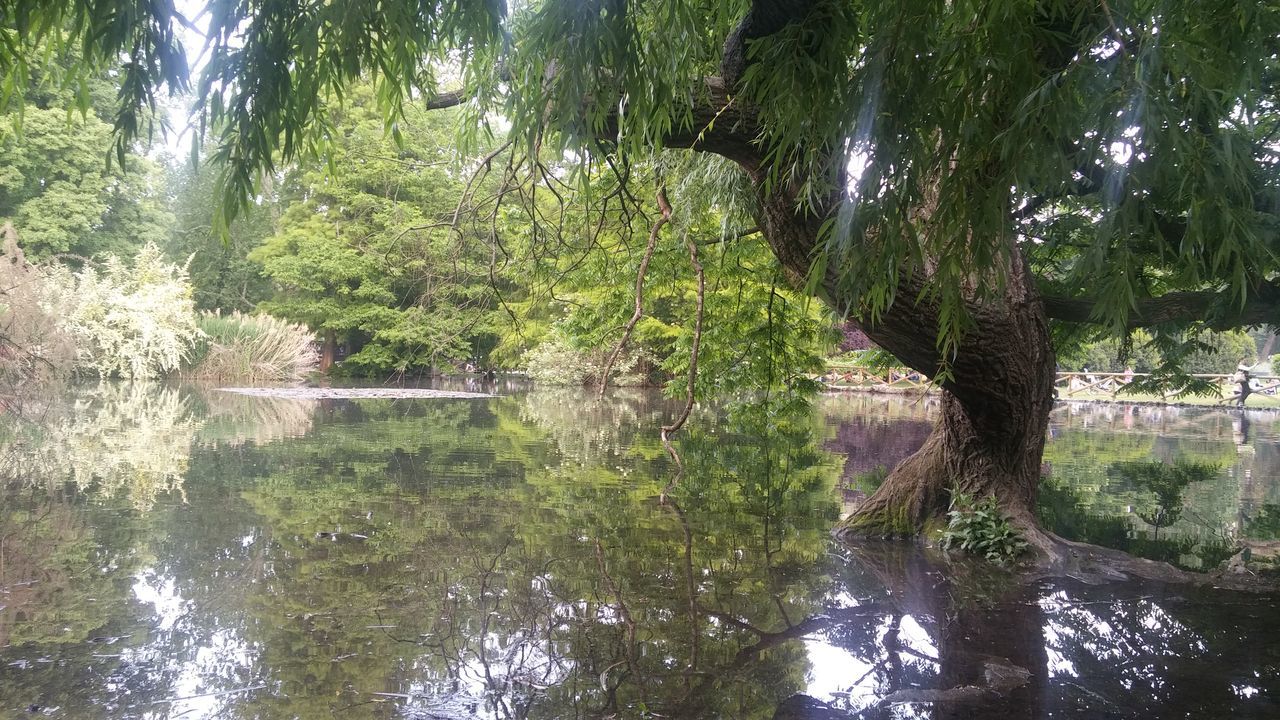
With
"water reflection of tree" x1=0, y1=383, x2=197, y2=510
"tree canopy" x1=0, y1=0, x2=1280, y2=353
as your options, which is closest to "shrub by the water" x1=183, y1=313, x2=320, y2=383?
"water reflection of tree" x1=0, y1=383, x2=197, y2=510

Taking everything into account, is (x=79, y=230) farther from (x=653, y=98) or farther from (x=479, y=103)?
(x=653, y=98)

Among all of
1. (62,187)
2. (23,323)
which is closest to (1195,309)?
(23,323)

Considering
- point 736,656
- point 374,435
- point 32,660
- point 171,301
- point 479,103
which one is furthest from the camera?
point 171,301

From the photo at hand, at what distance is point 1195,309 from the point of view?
5719 mm

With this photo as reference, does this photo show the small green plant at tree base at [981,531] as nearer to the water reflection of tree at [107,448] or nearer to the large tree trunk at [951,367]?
the large tree trunk at [951,367]

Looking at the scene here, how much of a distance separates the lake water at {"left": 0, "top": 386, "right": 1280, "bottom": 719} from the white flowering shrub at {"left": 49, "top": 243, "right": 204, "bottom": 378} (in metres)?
12.4

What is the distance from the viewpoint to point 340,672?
11.4ft

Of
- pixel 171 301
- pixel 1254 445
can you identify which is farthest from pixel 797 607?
pixel 171 301

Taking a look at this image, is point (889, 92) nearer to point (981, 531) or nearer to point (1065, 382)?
point (981, 531)

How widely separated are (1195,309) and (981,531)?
2080 millimetres

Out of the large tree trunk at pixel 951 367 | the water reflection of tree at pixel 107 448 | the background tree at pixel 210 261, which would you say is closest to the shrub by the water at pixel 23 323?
the water reflection of tree at pixel 107 448

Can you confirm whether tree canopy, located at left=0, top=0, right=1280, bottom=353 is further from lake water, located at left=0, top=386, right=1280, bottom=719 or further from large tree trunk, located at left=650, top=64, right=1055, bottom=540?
lake water, located at left=0, top=386, right=1280, bottom=719

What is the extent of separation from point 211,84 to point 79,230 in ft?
100

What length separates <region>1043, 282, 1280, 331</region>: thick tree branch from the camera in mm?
5426
